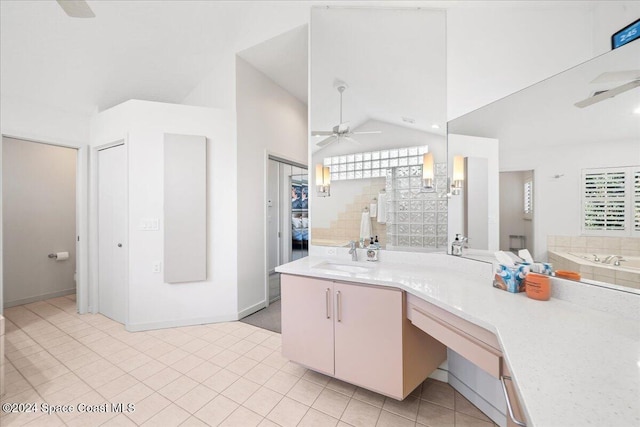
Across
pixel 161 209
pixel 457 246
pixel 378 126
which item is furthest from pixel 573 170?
pixel 161 209

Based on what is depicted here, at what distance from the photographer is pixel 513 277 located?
4.41ft

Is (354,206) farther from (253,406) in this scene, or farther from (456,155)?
(253,406)

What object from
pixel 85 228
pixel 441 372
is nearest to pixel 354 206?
pixel 441 372

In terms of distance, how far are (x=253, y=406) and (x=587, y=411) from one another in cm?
172

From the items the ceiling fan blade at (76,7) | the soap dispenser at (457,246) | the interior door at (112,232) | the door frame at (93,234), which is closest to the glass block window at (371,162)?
the soap dispenser at (457,246)

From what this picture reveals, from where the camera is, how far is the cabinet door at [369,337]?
1.53m

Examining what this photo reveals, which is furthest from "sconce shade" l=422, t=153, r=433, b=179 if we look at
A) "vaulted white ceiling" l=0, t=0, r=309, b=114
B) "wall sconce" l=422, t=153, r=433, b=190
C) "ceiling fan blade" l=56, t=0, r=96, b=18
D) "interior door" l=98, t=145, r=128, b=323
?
"interior door" l=98, t=145, r=128, b=323

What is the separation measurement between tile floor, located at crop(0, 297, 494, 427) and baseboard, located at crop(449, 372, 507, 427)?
3 cm

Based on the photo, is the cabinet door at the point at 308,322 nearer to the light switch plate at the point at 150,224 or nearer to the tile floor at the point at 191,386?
the tile floor at the point at 191,386

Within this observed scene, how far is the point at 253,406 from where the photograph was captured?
5.51ft

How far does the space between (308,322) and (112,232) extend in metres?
2.67

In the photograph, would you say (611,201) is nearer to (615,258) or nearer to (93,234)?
(615,258)

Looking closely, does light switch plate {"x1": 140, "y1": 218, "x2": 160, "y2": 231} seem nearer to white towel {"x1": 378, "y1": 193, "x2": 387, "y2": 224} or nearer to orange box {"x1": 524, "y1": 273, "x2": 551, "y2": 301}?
white towel {"x1": 378, "y1": 193, "x2": 387, "y2": 224}

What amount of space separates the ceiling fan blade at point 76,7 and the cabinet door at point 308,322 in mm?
2167
